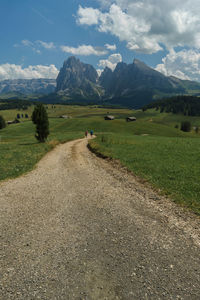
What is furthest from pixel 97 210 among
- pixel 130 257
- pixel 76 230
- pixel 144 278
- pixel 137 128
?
pixel 137 128

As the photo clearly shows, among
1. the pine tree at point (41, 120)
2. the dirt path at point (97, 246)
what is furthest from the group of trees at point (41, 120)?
the dirt path at point (97, 246)

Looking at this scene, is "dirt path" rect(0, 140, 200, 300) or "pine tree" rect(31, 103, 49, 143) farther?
"pine tree" rect(31, 103, 49, 143)

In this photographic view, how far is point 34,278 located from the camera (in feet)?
21.6

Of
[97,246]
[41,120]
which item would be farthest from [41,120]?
[97,246]

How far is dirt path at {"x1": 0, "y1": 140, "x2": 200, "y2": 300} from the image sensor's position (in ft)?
20.0

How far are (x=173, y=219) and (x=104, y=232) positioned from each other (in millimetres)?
4499

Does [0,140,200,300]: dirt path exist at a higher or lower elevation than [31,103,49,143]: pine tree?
lower

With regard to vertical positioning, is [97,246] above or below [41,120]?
below

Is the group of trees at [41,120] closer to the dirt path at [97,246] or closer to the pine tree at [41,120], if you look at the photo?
the pine tree at [41,120]

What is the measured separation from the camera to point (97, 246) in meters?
8.23

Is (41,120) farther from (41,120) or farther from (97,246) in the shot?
(97,246)

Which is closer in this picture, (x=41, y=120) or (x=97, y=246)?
(x=97, y=246)

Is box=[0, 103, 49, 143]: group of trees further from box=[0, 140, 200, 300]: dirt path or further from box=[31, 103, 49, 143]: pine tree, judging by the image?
box=[0, 140, 200, 300]: dirt path

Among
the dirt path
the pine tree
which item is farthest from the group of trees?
the dirt path
